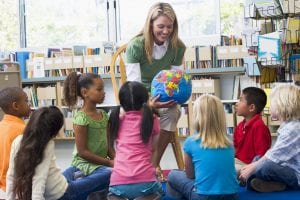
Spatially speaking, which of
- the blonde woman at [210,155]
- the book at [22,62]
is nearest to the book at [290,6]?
the blonde woman at [210,155]

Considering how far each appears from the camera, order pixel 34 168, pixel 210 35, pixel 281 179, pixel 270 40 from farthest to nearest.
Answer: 1. pixel 210 35
2. pixel 270 40
3. pixel 281 179
4. pixel 34 168

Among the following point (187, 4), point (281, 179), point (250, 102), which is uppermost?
point (187, 4)

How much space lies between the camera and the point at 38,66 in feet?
19.0

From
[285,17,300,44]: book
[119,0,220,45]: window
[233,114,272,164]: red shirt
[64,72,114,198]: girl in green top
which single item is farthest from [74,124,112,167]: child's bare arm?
[119,0,220,45]: window

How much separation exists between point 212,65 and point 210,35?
673 mm

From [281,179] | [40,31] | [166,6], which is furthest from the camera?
[40,31]

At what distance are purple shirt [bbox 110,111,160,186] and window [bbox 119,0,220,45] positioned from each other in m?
3.23

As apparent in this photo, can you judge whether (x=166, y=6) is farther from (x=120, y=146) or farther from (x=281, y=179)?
(x=281, y=179)

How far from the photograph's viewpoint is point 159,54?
3.06 metres

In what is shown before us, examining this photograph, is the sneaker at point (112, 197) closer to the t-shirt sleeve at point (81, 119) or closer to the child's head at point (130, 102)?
the child's head at point (130, 102)

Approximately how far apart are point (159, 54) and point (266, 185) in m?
1.07

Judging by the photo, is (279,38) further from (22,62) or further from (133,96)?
(22,62)

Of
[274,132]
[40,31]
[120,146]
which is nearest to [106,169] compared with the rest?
[120,146]

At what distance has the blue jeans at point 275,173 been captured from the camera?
2.67 meters
